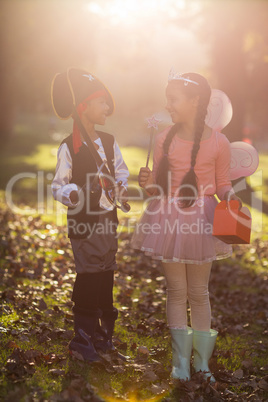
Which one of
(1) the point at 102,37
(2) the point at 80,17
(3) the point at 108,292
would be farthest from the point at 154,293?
(1) the point at 102,37

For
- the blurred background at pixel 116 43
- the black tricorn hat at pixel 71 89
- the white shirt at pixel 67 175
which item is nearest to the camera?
the white shirt at pixel 67 175

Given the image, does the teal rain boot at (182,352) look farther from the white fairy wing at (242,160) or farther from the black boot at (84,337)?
the white fairy wing at (242,160)

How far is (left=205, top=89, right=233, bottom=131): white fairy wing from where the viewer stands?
14.5ft

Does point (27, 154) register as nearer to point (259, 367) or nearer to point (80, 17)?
point (80, 17)

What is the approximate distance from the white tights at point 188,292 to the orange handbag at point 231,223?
0.37m

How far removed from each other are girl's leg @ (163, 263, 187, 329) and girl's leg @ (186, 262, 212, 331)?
0.06 meters

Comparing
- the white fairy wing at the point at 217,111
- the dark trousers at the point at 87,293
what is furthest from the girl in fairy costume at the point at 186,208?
the dark trousers at the point at 87,293

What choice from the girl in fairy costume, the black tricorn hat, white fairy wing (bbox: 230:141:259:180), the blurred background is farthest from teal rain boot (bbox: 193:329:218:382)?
the blurred background

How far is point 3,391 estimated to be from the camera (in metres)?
3.53

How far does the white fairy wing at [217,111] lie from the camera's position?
441 centimetres

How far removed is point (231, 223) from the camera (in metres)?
3.86

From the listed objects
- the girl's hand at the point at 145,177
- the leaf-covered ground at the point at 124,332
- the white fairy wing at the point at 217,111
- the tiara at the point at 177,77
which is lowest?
the leaf-covered ground at the point at 124,332

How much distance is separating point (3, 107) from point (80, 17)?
708 centimetres

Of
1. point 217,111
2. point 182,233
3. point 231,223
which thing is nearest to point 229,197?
point 231,223
